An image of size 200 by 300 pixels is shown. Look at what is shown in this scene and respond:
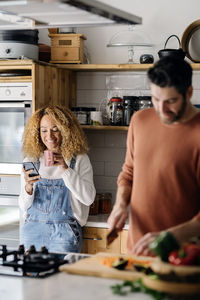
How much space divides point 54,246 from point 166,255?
1.88 metres

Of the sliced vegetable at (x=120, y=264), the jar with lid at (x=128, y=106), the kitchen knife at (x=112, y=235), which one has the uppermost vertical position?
the jar with lid at (x=128, y=106)

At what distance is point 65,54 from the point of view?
461 centimetres

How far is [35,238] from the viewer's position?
405 centimetres

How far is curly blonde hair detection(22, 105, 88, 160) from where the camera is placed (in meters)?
4.11

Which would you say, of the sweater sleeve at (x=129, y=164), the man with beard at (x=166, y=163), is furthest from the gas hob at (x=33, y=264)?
the sweater sleeve at (x=129, y=164)

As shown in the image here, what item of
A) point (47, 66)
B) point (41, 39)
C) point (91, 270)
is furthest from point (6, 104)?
point (91, 270)

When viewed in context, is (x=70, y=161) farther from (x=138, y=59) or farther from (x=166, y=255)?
(x=166, y=255)

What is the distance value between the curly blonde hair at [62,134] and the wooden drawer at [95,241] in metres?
0.62

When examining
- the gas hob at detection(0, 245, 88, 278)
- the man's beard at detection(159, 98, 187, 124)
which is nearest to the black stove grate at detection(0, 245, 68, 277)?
the gas hob at detection(0, 245, 88, 278)

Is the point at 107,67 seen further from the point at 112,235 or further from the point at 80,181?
the point at 112,235

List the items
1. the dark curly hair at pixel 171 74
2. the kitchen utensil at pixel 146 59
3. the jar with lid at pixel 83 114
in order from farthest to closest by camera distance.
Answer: the jar with lid at pixel 83 114 → the kitchen utensil at pixel 146 59 → the dark curly hair at pixel 171 74

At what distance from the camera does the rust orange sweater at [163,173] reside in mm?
2641

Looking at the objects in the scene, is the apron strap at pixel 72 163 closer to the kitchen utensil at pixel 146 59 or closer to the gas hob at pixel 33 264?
the kitchen utensil at pixel 146 59

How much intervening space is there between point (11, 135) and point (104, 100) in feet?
2.97
